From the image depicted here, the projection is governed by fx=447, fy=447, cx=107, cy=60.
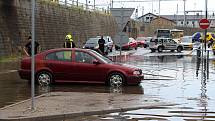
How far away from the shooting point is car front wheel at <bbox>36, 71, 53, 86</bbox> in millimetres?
16469

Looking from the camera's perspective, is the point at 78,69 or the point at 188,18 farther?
the point at 188,18

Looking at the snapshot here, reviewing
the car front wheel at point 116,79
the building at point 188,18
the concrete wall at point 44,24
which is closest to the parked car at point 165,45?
the concrete wall at point 44,24

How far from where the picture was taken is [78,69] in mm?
16312

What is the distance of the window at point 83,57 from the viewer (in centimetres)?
1639

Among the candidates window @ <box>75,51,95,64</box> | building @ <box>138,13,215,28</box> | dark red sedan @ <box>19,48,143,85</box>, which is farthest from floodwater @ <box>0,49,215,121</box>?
building @ <box>138,13,215,28</box>

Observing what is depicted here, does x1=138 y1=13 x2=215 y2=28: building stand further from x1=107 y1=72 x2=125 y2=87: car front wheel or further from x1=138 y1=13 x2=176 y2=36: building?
x1=107 y1=72 x2=125 y2=87: car front wheel

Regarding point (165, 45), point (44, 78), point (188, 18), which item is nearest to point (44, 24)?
point (165, 45)

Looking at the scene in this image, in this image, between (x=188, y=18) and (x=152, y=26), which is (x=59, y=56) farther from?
(x=188, y=18)

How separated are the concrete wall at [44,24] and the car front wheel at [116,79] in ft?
51.3

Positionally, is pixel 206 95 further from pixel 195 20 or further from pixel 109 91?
pixel 195 20

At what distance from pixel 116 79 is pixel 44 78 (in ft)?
8.74

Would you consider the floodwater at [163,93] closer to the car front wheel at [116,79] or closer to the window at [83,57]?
the car front wheel at [116,79]

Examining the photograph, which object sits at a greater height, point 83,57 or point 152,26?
point 152,26

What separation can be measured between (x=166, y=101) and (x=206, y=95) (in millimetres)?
1987
